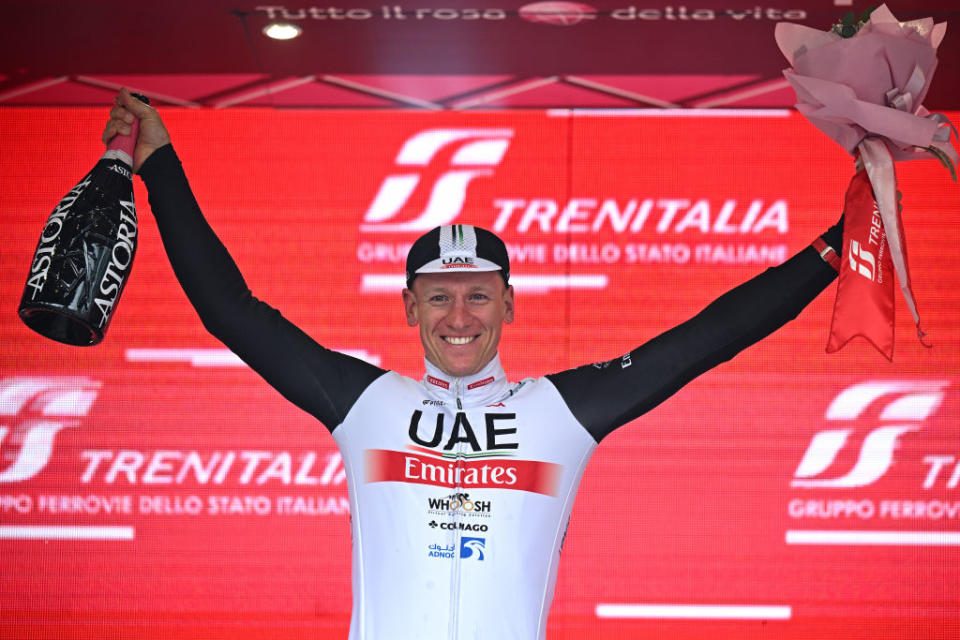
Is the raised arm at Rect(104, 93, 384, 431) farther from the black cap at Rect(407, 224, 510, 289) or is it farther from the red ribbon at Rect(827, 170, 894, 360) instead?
the red ribbon at Rect(827, 170, 894, 360)

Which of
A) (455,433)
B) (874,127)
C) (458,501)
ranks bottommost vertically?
(458,501)

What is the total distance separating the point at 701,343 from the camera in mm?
1800

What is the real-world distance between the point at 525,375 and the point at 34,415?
6.26ft

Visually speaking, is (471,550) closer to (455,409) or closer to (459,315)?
(455,409)

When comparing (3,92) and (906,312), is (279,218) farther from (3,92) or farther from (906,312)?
(906,312)

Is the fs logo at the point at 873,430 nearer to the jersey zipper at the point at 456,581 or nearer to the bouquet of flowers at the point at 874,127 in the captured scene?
the bouquet of flowers at the point at 874,127

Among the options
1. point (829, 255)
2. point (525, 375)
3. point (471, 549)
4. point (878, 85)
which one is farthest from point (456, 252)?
point (525, 375)

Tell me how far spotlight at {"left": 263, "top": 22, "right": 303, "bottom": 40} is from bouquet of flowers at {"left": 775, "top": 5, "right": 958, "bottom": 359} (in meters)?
2.40

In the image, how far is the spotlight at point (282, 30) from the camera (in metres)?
3.81

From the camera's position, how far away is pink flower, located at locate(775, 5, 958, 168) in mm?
1758

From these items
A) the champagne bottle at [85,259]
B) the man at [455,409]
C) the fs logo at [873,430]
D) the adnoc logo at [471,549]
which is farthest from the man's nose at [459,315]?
the fs logo at [873,430]

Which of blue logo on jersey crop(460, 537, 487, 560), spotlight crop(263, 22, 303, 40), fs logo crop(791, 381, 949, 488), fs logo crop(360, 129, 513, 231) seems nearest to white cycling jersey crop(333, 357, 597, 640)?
blue logo on jersey crop(460, 537, 487, 560)

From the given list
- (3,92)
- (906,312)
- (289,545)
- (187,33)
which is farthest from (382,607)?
(3,92)

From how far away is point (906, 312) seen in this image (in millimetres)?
4262
